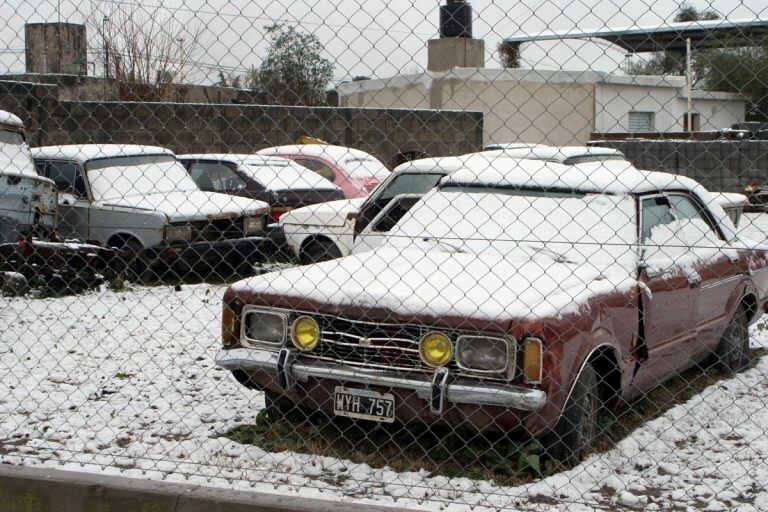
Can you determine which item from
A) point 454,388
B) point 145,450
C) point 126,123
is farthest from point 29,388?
point 126,123

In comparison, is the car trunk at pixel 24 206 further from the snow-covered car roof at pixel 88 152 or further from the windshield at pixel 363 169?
the windshield at pixel 363 169

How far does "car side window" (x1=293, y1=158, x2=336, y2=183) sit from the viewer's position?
45.6 feet

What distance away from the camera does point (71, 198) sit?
1073 cm

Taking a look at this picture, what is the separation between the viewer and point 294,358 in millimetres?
4609

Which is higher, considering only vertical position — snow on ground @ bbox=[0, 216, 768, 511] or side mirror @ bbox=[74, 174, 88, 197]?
side mirror @ bbox=[74, 174, 88, 197]

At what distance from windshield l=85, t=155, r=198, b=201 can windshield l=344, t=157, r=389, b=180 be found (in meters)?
3.25

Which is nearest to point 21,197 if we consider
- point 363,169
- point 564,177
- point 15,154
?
point 15,154

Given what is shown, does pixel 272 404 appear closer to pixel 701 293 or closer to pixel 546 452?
pixel 546 452

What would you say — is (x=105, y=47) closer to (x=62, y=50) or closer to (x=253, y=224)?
(x=62, y=50)

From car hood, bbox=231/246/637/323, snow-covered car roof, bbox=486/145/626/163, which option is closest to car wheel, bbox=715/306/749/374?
car hood, bbox=231/246/637/323

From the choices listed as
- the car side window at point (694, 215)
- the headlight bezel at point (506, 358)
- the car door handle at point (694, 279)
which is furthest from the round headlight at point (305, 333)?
the car side window at point (694, 215)

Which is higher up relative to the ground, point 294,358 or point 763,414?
point 294,358

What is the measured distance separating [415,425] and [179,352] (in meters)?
2.95

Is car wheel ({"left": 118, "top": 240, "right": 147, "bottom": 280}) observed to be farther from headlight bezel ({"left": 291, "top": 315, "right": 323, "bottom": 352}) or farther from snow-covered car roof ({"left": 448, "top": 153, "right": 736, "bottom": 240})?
headlight bezel ({"left": 291, "top": 315, "right": 323, "bottom": 352})
